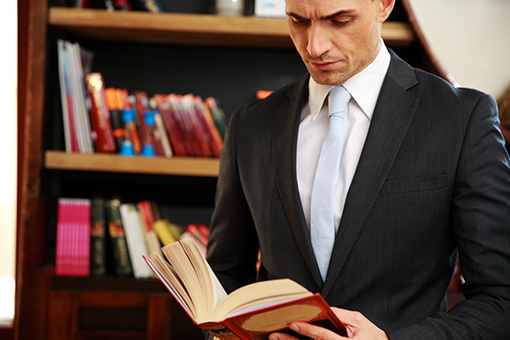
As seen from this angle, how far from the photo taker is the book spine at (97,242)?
1.70 metres

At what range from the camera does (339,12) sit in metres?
0.73

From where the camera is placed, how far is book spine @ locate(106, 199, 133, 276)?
1.70m

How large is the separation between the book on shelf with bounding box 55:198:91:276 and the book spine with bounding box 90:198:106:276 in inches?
0.6

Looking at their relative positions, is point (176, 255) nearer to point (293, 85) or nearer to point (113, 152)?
point (293, 85)

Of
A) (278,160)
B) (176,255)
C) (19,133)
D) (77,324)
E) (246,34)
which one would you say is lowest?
(77,324)

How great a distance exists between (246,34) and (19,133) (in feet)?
3.40

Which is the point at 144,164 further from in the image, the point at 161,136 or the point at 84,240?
the point at 84,240

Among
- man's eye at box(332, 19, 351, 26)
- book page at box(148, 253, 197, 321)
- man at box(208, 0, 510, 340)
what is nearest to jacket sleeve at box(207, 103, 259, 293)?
man at box(208, 0, 510, 340)

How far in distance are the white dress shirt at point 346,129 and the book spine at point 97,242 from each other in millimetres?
1078

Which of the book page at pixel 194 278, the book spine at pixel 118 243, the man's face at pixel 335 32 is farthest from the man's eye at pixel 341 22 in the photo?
the book spine at pixel 118 243

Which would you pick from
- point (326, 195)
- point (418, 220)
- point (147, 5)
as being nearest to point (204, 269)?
point (326, 195)

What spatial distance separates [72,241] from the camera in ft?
5.57


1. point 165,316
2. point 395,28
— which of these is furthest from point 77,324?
point 395,28

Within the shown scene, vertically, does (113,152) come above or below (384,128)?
below
